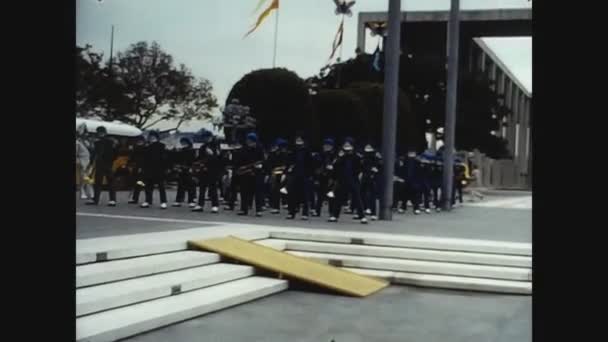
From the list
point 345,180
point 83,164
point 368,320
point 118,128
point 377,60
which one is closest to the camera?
point 368,320

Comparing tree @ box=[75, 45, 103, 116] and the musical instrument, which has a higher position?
tree @ box=[75, 45, 103, 116]

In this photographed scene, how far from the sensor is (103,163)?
13625mm

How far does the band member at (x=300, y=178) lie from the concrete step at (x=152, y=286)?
479 centimetres

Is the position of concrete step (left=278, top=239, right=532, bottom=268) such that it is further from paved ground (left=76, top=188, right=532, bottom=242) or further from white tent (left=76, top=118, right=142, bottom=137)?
white tent (left=76, top=118, right=142, bottom=137)

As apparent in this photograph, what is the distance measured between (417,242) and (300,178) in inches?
155

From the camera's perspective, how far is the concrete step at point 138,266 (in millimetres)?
5922

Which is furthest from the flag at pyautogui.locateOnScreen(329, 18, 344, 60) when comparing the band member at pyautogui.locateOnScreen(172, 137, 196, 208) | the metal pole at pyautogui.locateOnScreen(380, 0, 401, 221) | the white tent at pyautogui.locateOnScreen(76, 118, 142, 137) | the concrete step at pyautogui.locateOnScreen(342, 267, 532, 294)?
the white tent at pyautogui.locateOnScreen(76, 118, 142, 137)

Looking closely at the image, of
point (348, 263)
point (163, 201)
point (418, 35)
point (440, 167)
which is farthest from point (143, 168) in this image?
point (418, 35)

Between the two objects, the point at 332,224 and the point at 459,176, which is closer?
the point at 332,224

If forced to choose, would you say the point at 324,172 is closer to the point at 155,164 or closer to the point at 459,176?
the point at 155,164

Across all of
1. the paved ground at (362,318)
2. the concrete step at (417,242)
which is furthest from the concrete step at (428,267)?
the paved ground at (362,318)

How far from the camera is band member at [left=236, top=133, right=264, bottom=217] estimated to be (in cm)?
1255

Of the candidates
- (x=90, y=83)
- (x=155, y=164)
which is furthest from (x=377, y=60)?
(x=90, y=83)

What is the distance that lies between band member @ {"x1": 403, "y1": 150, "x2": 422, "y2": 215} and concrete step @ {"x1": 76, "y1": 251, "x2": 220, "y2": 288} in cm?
832
